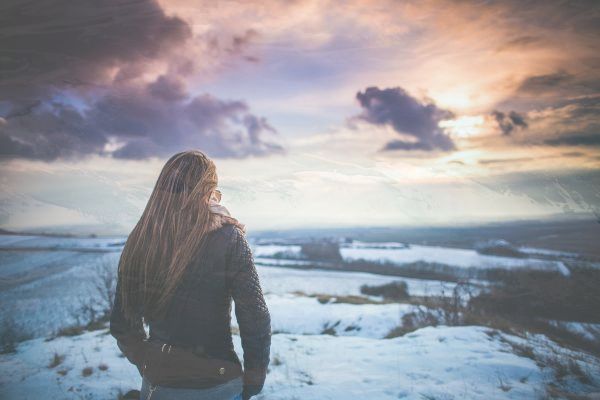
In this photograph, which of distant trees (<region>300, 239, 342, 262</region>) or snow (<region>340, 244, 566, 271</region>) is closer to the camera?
snow (<region>340, 244, 566, 271</region>)

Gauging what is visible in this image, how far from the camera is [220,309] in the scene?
1.67m

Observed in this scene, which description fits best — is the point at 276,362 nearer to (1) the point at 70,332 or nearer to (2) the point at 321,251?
(1) the point at 70,332

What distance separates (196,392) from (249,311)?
1.63 ft

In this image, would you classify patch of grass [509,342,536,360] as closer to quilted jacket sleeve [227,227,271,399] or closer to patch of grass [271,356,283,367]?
patch of grass [271,356,283,367]

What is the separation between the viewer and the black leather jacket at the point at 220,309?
62.4 inches

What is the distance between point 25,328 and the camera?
6980 millimetres

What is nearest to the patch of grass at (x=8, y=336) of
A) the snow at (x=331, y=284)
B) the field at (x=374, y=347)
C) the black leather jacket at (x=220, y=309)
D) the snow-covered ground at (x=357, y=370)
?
the field at (x=374, y=347)

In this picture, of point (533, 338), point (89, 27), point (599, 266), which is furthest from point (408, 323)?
point (89, 27)

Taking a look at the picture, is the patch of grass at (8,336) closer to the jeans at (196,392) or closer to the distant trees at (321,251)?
the jeans at (196,392)

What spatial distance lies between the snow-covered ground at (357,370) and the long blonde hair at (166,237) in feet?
11.1

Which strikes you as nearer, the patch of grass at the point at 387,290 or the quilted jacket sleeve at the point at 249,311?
the quilted jacket sleeve at the point at 249,311

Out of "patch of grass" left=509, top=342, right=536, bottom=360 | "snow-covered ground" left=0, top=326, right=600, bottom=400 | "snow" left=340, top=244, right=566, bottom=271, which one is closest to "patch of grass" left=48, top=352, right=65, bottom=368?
"snow-covered ground" left=0, top=326, right=600, bottom=400

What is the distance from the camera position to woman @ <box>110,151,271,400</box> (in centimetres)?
159

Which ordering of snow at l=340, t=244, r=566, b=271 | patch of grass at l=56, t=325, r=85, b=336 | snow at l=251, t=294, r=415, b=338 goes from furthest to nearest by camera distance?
1. snow at l=340, t=244, r=566, b=271
2. snow at l=251, t=294, r=415, b=338
3. patch of grass at l=56, t=325, r=85, b=336
